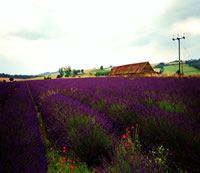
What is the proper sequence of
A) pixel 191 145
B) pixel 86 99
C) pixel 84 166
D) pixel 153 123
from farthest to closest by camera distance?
1. pixel 86 99
2. pixel 153 123
3. pixel 84 166
4. pixel 191 145

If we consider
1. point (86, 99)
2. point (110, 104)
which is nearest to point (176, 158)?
point (110, 104)

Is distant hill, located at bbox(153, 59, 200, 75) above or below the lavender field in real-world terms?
above

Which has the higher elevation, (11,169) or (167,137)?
(11,169)

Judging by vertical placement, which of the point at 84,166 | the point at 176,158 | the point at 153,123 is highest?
the point at 153,123

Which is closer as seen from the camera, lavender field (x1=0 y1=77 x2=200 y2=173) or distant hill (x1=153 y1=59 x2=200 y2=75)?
lavender field (x1=0 y1=77 x2=200 y2=173)

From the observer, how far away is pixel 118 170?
102cm

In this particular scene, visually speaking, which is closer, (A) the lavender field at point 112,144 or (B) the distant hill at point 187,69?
(A) the lavender field at point 112,144

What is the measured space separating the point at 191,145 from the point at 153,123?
52 centimetres

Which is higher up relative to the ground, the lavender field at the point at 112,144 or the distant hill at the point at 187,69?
the distant hill at the point at 187,69

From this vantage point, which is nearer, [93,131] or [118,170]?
[118,170]

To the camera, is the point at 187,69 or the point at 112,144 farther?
the point at 187,69

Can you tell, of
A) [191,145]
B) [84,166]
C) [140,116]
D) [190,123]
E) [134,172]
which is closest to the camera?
[134,172]

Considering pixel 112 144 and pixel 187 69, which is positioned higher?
pixel 187 69

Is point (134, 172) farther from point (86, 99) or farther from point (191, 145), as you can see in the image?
point (86, 99)
